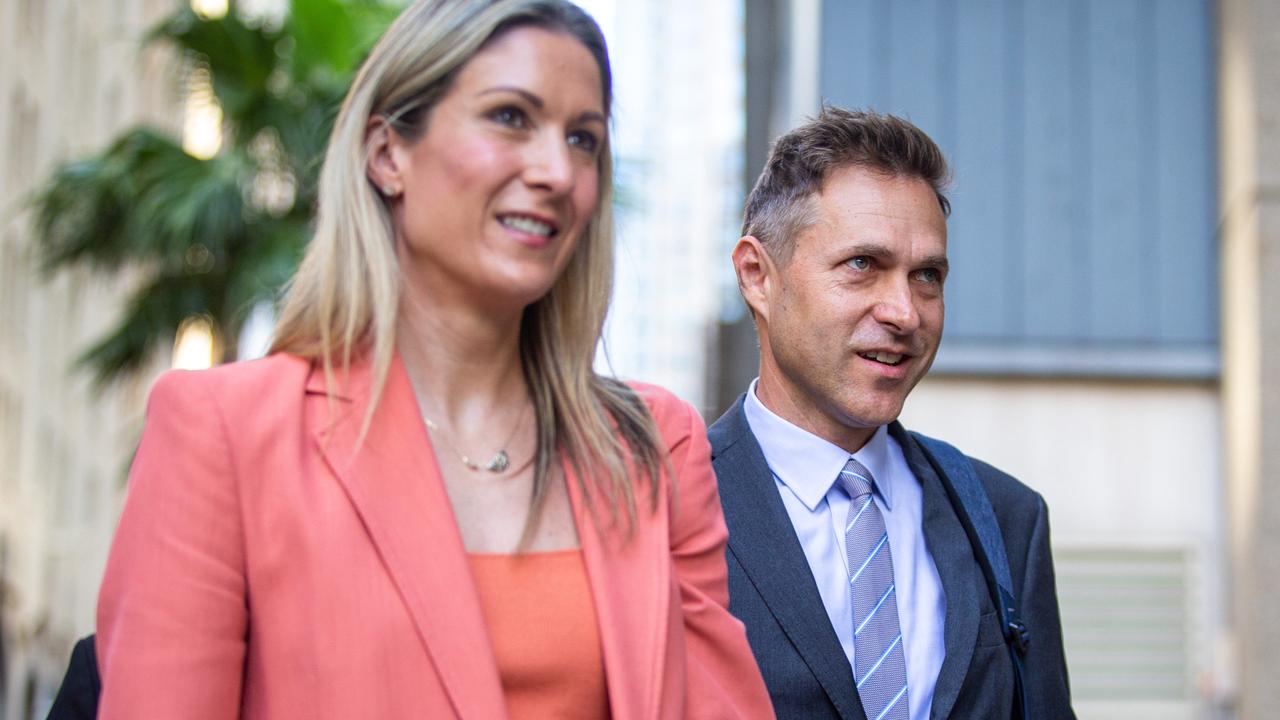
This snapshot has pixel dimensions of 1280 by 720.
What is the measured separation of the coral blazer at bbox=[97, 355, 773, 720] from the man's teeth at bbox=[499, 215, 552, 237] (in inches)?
12.0

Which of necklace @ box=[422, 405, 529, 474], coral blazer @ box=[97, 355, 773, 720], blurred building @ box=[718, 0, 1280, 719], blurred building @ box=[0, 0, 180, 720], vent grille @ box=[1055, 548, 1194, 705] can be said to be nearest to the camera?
coral blazer @ box=[97, 355, 773, 720]

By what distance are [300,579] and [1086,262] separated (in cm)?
767

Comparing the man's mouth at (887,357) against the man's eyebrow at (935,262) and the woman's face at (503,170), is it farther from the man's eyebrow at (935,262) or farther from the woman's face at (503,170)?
the woman's face at (503,170)

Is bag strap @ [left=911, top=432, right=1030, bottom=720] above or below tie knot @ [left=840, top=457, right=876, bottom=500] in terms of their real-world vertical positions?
below

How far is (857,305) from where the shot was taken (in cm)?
320

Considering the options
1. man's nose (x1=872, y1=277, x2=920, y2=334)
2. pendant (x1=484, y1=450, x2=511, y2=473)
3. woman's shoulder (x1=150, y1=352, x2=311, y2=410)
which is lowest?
pendant (x1=484, y1=450, x2=511, y2=473)

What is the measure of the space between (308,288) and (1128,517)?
7.43m

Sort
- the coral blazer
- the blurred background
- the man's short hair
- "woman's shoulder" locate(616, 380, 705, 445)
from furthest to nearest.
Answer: the blurred background → the man's short hair → "woman's shoulder" locate(616, 380, 705, 445) → the coral blazer

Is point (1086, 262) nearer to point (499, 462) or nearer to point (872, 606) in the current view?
point (872, 606)

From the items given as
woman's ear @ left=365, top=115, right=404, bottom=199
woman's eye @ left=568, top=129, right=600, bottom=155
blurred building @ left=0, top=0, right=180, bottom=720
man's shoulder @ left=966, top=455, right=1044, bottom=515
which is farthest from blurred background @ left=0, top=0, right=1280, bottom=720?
blurred building @ left=0, top=0, right=180, bottom=720

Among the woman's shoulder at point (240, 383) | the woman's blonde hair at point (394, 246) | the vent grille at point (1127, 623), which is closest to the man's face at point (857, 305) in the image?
the woman's blonde hair at point (394, 246)

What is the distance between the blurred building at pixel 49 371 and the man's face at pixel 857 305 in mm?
17625

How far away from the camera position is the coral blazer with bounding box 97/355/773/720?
6.93 feet

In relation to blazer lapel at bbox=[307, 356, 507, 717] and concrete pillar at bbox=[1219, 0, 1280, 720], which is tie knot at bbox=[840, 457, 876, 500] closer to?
blazer lapel at bbox=[307, 356, 507, 717]
